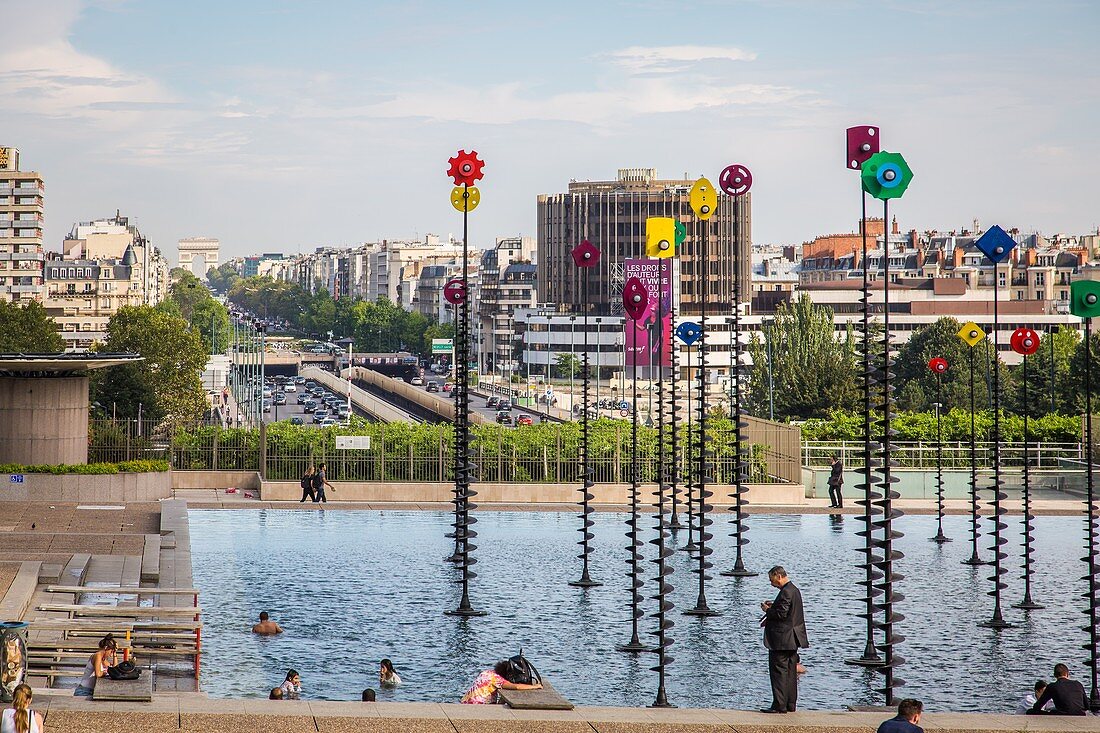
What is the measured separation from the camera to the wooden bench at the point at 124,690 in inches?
657

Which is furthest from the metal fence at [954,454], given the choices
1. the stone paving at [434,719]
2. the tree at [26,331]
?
the tree at [26,331]

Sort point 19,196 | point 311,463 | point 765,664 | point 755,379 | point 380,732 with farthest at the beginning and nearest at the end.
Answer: point 19,196 → point 755,379 → point 311,463 → point 765,664 → point 380,732

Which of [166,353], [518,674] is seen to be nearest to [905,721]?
[518,674]

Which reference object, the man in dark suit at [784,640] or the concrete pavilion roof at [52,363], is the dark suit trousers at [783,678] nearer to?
the man in dark suit at [784,640]

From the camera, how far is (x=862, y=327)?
A: 2091 cm

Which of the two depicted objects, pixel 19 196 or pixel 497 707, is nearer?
pixel 497 707

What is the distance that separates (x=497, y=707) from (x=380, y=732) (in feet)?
6.62

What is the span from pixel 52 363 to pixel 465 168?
17602 mm

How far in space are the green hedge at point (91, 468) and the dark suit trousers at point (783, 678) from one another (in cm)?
2924

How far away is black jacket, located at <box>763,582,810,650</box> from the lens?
1745cm

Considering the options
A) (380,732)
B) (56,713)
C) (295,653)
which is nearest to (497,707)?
(380,732)

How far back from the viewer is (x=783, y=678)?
57.5 feet

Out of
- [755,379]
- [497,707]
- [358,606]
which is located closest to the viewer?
[497,707]

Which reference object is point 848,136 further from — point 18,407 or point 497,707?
point 18,407
